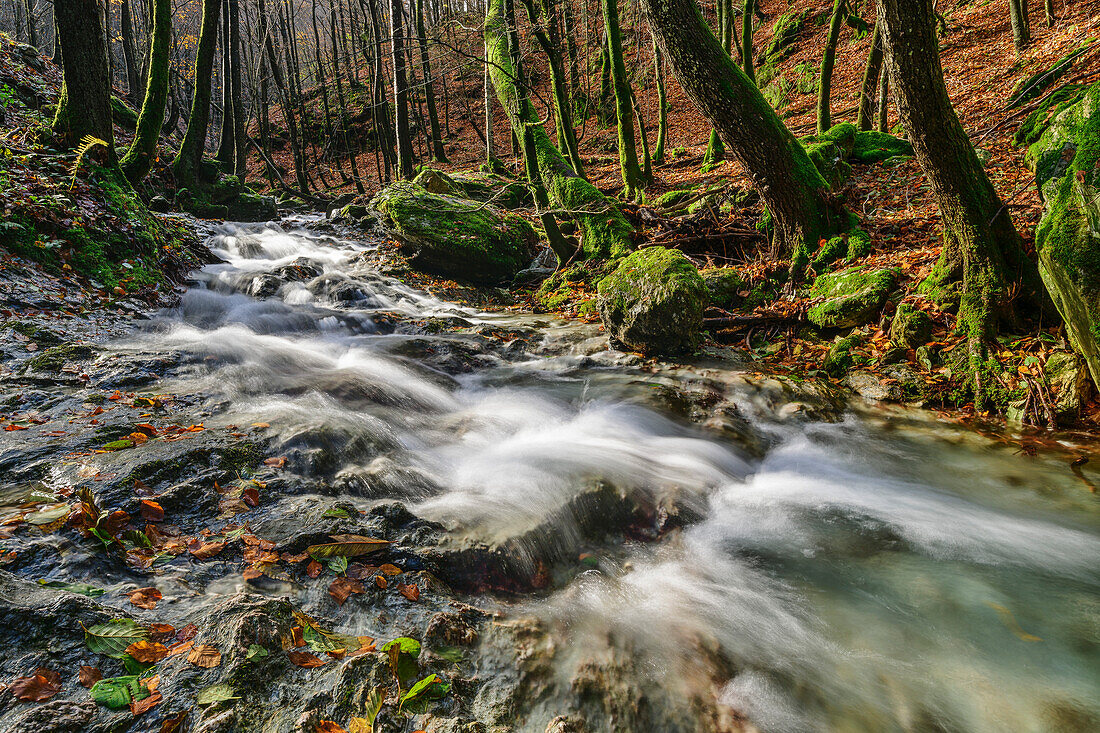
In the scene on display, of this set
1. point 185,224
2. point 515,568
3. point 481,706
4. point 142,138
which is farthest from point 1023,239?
point 185,224

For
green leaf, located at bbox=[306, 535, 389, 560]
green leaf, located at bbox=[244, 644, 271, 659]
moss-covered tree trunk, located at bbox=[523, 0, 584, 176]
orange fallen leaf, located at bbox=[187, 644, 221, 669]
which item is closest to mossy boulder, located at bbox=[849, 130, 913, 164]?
moss-covered tree trunk, located at bbox=[523, 0, 584, 176]

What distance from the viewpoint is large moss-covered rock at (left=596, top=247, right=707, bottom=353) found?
643cm

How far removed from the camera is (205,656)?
6.13 feet

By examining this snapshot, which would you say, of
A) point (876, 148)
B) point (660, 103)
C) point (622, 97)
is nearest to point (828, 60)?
point (876, 148)

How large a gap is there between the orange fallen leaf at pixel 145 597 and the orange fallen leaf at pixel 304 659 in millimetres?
615

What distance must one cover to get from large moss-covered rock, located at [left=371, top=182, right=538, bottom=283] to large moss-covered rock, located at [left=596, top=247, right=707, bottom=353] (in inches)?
174

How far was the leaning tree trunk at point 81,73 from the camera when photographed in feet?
23.7

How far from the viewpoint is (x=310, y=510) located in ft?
9.61

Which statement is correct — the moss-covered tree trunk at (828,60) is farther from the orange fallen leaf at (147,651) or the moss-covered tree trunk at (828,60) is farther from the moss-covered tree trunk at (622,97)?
the orange fallen leaf at (147,651)

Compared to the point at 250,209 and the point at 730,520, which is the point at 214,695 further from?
the point at 250,209

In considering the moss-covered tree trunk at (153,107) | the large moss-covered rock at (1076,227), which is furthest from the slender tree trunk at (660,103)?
the large moss-covered rock at (1076,227)

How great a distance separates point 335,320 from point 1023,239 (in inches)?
336

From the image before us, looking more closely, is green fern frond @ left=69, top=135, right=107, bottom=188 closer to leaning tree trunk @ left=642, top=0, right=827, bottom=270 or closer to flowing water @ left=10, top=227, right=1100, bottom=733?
flowing water @ left=10, top=227, right=1100, bottom=733

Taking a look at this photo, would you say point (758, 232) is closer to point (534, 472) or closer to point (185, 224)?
point (534, 472)
